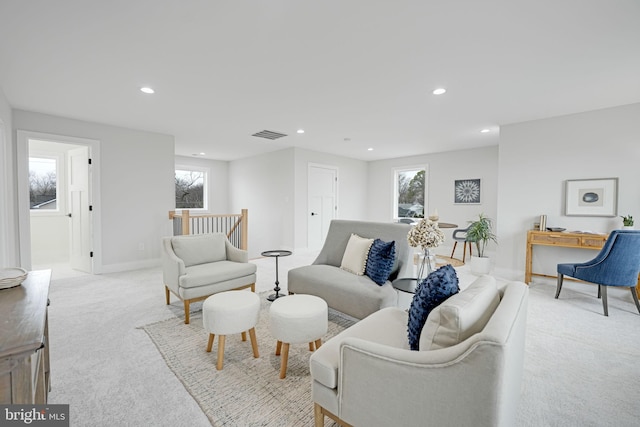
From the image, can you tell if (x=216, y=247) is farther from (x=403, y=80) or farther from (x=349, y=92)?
(x=403, y=80)

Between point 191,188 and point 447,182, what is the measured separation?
22.5 feet

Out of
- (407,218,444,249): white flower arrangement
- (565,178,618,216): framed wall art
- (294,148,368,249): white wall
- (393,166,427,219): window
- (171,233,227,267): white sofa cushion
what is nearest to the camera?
(407,218,444,249): white flower arrangement

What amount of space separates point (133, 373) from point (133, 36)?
2468 mm

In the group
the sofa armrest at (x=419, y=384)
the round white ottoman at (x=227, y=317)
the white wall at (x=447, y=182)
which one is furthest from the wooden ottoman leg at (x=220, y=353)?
the white wall at (x=447, y=182)

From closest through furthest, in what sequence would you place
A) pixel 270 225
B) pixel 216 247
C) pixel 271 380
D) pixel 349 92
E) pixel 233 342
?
pixel 271 380 < pixel 233 342 < pixel 349 92 < pixel 216 247 < pixel 270 225

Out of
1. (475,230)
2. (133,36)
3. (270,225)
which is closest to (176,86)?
(133,36)

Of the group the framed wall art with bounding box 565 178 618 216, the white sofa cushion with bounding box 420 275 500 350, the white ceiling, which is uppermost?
the white ceiling

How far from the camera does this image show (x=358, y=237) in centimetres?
299

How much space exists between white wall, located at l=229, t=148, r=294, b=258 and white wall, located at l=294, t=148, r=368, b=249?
164 millimetres

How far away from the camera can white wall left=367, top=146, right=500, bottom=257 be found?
6.14m

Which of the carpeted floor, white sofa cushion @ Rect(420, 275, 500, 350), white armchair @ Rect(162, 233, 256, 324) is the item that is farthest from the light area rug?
white sofa cushion @ Rect(420, 275, 500, 350)

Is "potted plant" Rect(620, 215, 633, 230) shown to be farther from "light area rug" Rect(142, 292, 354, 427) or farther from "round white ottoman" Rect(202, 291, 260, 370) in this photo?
"round white ottoman" Rect(202, 291, 260, 370)

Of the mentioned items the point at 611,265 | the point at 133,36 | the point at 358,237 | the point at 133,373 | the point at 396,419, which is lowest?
the point at 133,373

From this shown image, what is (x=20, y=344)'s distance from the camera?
34.1 inches
